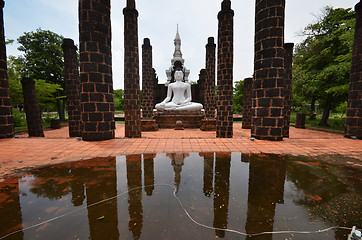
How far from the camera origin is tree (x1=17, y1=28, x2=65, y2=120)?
14500mm

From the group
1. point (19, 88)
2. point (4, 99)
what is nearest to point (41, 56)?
point (19, 88)

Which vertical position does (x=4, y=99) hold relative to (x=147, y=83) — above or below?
below

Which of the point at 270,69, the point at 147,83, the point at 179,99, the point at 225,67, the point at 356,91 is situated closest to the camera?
the point at 270,69

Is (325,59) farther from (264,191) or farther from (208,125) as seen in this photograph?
(264,191)

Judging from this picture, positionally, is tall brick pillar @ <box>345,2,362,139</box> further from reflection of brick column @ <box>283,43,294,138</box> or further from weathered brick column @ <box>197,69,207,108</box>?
weathered brick column @ <box>197,69,207,108</box>

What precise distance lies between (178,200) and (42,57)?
65.3ft

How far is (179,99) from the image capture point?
1179cm

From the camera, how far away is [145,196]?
176cm

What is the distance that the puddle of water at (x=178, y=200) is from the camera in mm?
1281

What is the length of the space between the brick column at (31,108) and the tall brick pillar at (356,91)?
41.2 ft

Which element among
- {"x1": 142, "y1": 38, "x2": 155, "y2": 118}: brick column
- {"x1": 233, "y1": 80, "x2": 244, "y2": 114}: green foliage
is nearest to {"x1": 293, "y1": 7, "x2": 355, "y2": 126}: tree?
{"x1": 142, "y1": 38, "x2": 155, "y2": 118}: brick column

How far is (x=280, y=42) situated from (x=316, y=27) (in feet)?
35.6

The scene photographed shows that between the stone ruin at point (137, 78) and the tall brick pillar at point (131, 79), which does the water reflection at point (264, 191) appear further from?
the tall brick pillar at point (131, 79)

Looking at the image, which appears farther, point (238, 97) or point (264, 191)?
point (238, 97)
